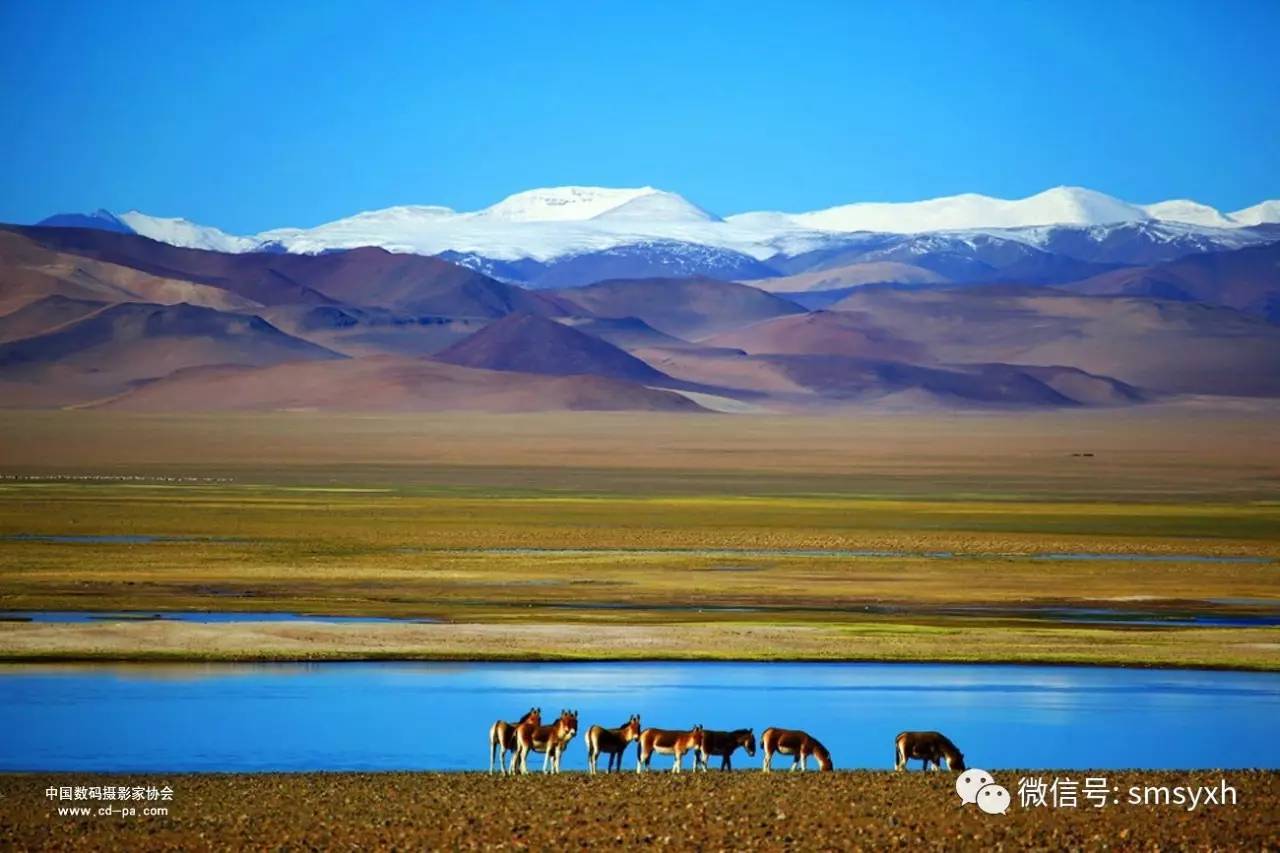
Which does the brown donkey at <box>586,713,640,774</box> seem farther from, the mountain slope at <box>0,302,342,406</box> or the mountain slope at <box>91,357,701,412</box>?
the mountain slope at <box>0,302,342,406</box>

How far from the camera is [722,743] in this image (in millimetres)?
17984

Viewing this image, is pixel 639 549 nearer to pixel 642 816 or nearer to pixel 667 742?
pixel 667 742

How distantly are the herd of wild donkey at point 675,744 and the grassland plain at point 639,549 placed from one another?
9180 millimetres

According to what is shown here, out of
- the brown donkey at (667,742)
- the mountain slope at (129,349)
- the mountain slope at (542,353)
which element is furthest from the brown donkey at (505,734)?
the mountain slope at (542,353)

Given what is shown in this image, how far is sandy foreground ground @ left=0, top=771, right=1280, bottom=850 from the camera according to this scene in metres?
14.4

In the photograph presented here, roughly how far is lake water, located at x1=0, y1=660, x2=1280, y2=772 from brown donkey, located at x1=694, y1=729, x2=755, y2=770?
58.5 inches

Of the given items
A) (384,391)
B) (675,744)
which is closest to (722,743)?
(675,744)

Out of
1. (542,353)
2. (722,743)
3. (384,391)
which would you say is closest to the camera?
(722,743)

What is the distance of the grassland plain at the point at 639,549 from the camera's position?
29.0 m

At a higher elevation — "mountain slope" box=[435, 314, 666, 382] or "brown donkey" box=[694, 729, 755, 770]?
"mountain slope" box=[435, 314, 666, 382]

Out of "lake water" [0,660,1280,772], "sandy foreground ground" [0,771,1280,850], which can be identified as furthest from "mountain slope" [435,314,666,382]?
"sandy foreground ground" [0,771,1280,850]

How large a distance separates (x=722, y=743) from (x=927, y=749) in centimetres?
179

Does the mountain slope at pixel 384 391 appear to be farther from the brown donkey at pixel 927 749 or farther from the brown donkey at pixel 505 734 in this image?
the brown donkey at pixel 927 749

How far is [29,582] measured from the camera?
1427 inches
